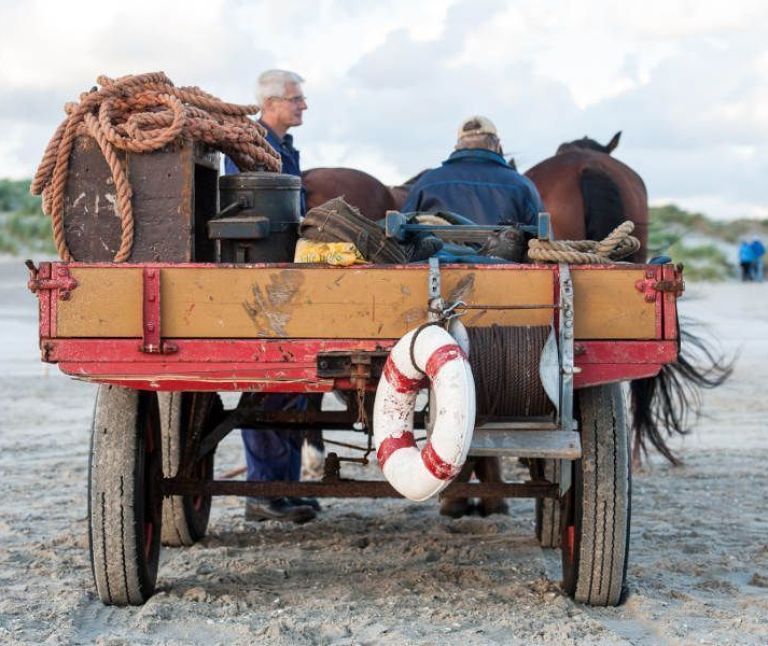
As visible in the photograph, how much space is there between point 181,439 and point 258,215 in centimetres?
135

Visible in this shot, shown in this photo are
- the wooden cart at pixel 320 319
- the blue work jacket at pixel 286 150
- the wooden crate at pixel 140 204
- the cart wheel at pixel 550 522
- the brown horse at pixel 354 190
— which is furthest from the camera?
the brown horse at pixel 354 190

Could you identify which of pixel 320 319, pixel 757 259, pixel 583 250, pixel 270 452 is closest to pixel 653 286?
pixel 583 250

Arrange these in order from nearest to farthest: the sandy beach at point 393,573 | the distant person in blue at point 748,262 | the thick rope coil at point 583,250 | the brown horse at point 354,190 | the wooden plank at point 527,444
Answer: the wooden plank at point 527,444
the sandy beach at point 393,573
the thick rope coil at point 583,250
the brown horse at point 354,190
the distant person in blue at point 748,262

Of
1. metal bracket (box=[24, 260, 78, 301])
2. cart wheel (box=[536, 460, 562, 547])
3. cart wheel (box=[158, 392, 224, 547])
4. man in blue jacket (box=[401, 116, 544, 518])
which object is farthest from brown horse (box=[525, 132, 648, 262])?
metal bracket (box=[24, 260, 78, 301])

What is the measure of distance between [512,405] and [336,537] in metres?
2.17

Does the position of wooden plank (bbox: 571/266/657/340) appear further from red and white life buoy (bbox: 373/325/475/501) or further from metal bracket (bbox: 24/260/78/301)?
metal bracket (bbox: 24/260/78/301)

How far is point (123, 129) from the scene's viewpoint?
466cm

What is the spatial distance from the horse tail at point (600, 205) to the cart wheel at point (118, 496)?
4.78 metres

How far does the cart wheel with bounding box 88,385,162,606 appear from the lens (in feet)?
15.0

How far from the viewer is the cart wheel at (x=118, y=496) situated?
4566 millimetres

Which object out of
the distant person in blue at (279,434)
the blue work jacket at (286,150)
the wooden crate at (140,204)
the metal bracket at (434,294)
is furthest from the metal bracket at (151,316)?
the blue work jacket at (286,150)

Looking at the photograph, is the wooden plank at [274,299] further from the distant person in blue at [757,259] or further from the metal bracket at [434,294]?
the distant person in blue at [757,259]

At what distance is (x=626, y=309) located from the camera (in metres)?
4.34

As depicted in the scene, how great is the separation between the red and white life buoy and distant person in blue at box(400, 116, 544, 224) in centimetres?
298
